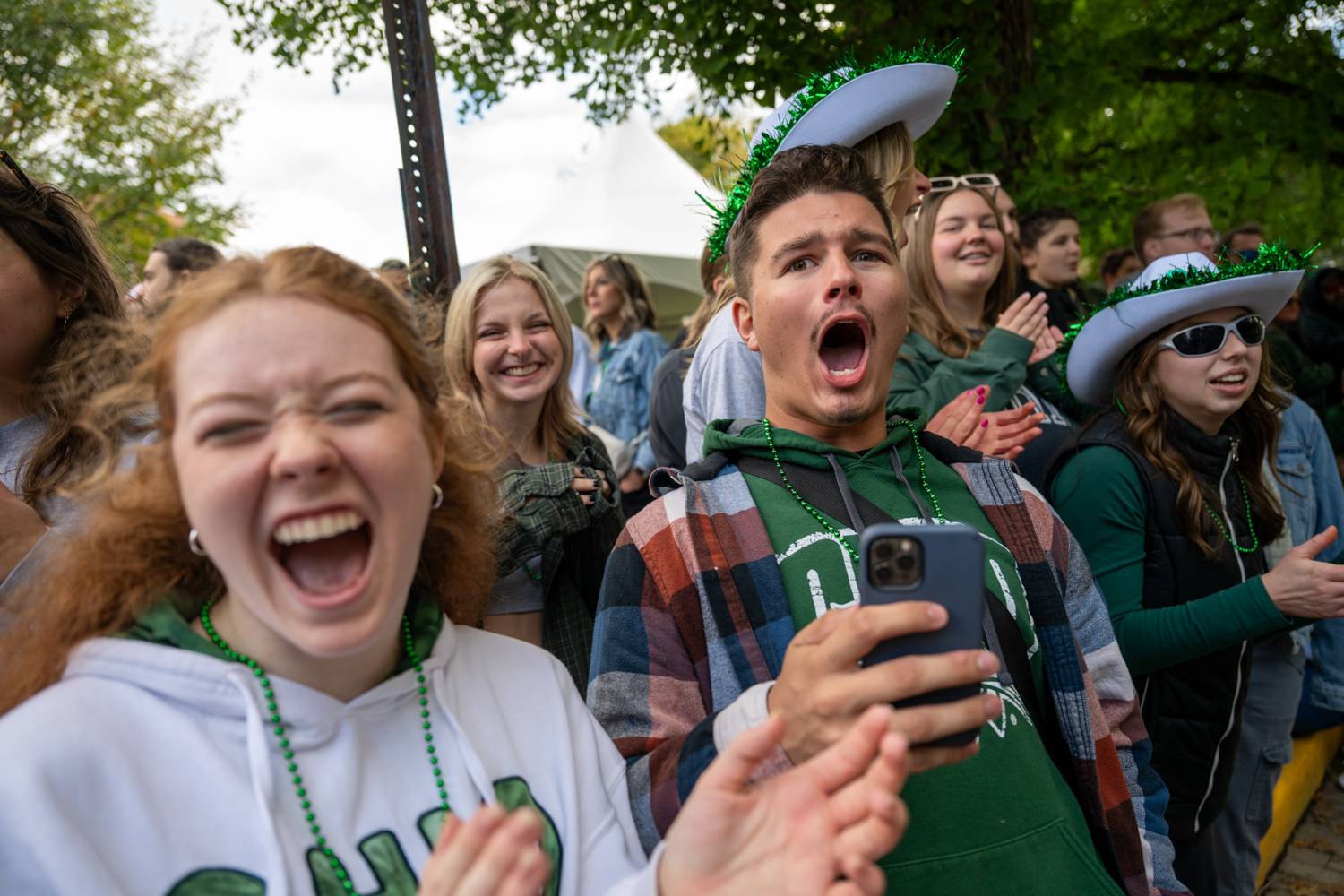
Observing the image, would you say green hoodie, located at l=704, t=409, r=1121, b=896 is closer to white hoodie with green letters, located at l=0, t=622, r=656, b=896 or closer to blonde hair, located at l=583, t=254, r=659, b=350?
white hoodie with green letters, located at l=0, t=622, r=656, b=896

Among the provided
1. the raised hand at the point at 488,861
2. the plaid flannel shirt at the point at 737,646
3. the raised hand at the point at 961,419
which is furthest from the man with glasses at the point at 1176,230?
the raised hand at the point at 488,861

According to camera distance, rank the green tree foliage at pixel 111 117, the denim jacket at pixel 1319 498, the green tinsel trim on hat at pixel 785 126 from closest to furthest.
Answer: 1. the green tinsel trim on hat at pixel 785 126
2. the denim jacket at pixel 1319 498
3. the green tree foliage at pixel 111 117

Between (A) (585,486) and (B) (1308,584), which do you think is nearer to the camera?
(B) (1308,584)

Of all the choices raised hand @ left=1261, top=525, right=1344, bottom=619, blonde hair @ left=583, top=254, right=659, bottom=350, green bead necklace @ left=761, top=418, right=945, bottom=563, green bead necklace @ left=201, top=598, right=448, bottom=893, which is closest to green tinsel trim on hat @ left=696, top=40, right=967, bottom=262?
green bead necklace @ left=761, top=418, right=945, bottom=563

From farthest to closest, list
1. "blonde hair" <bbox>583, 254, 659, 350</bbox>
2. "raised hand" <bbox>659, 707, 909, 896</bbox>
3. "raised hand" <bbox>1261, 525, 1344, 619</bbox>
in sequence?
"blonde hair" <bbox>583, 254, 659, 350</bbox>
"raised hand" <bbox>1261, 525, 1344, 619</bbox>
"raised hand" <bbox>659, 707, 909, 896</bbox>

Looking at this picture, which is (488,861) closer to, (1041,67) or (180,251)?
(180,251)

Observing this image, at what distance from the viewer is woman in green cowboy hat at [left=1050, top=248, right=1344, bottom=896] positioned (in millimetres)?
2717

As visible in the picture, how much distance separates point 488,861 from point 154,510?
0.74 metres

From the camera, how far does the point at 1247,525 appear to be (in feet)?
10.2

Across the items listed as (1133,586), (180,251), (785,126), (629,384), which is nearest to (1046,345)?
(1133,586)

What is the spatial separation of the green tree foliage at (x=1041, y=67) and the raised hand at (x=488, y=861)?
211 inches

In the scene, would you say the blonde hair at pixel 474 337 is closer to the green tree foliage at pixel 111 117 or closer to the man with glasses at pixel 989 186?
the man with glasses at pixel 989 186

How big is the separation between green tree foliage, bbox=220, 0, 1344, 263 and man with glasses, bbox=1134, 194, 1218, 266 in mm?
704

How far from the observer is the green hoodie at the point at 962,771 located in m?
1.64
